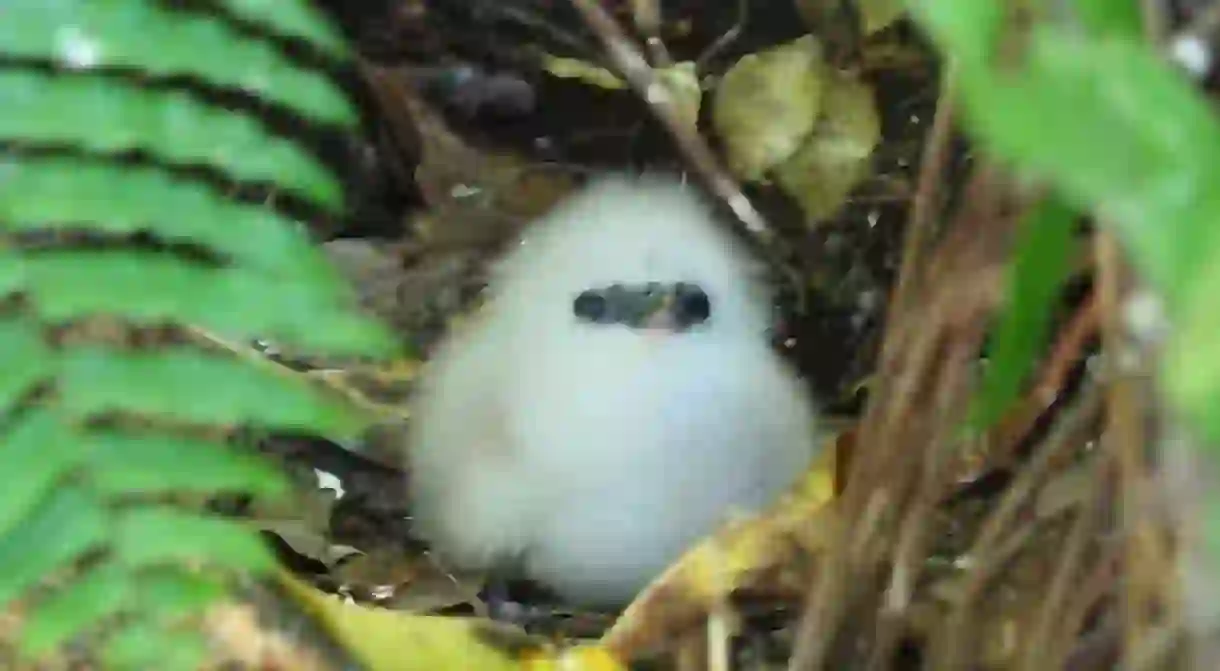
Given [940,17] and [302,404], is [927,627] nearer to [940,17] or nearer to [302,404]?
[302,404]

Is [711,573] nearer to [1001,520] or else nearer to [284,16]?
[1001,520]

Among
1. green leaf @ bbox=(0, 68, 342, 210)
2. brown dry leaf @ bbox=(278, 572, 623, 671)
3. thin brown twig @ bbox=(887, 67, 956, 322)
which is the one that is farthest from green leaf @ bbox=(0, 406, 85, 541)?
thin brown twig @ bbox=(887, 67, 956, 322)

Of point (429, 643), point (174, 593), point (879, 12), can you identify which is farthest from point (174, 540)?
point (879, 12)

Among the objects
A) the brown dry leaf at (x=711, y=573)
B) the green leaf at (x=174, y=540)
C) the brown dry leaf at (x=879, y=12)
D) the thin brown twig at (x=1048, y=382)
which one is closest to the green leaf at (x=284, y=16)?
the green leaf at (x=174, y=540)

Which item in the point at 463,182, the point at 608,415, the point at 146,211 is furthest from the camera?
the point at 463,182

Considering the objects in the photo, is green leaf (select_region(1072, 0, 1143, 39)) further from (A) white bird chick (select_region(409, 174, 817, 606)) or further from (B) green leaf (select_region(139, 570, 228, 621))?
(A) white bird chick (select_region(409, 174, 817, 606))

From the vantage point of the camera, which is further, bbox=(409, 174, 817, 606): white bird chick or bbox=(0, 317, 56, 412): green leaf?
bbox=(409, 174, 817, 606): white bird chick

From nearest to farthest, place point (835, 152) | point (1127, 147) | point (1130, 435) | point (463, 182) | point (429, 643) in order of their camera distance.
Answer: point (1127, 147) → point (1130, 435) → point (429, 643) → point (835, 152) → point (463, 182)

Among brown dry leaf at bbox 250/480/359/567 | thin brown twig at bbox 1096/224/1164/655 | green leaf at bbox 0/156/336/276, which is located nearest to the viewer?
thin brown twig at bbox 1096/224/1164/655
